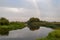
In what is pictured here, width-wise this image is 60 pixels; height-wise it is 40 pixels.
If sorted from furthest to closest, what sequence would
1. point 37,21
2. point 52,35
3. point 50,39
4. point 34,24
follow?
1. point 37,21
2. point 34,24
3. point 52,35
4. point 50,39

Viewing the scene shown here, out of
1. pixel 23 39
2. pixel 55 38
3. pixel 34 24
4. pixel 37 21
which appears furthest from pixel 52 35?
pixel 37 21

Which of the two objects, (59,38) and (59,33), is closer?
(59,38)

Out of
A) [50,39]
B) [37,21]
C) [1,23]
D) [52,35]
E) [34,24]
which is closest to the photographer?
[50,39]

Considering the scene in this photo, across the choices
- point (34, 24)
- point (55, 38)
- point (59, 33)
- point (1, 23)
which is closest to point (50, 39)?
point (55, 38)

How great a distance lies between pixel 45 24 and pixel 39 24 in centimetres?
197

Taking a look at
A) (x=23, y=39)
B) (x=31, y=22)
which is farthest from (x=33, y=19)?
(x=23, y=39)

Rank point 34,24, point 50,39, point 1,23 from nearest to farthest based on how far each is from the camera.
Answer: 1. point 50,39
2. point 1,23
3. point 34,24

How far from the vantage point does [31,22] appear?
180 ft

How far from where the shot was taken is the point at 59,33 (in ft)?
73.3

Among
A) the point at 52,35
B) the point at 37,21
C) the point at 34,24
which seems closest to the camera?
the point at 52,35

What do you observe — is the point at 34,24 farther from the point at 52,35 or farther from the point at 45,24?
the point at 52,35

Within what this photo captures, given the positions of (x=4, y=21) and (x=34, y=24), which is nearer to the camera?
(x=4, y=21)

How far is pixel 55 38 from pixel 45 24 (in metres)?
33.0

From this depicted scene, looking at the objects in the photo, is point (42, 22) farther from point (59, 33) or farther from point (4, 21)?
point (59, 33)
